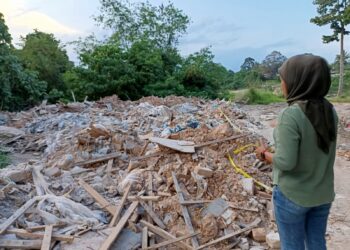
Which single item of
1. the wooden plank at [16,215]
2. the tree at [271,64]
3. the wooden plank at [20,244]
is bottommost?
the wooden plank at [20,244]

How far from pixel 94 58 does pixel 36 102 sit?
4.06m

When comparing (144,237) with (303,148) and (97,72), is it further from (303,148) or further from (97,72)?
(97,72)

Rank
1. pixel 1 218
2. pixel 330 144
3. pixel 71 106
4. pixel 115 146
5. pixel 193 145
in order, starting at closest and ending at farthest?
pixel 330 144, pixel 1 218, pixel 193 145, pixel 115 146, pixel 71 106

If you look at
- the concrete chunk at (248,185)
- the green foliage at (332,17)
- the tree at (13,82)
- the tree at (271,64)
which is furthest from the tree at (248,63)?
the concrete chunk at (248,185)

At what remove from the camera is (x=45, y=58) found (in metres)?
20.3

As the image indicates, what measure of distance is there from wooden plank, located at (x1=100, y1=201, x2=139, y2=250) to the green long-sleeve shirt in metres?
2.36

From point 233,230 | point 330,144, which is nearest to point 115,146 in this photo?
point 233,230

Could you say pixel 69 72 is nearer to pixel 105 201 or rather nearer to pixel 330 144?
pixel 105 201

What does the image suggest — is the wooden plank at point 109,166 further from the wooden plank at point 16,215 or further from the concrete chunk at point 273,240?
the concrete chunk at point 273,240

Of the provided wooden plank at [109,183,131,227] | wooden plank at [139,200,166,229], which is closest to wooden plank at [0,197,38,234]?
wooden plank at [109,183,131,227]

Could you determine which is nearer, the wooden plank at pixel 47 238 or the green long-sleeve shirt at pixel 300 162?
the green long-sleeve shirt at pixel 300 162

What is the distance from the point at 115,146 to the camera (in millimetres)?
7418

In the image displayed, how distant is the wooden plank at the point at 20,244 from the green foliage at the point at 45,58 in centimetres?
1727

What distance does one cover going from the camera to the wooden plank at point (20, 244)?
3.77m
